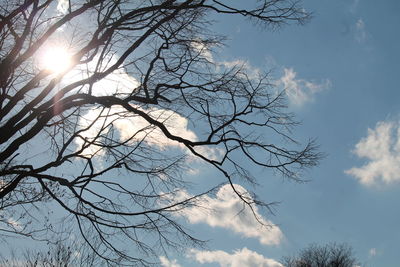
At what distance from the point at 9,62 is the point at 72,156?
5.83ft

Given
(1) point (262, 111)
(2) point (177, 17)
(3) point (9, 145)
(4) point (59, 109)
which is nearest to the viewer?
(3) point (9, 145)

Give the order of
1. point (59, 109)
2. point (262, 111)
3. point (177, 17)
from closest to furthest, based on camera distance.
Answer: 1. point (59, 109)
2. point (262, 111)
3. point (177, 17)

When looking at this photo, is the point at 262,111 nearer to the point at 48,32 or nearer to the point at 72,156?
the point at 72,156

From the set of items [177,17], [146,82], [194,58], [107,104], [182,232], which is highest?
[177,17]

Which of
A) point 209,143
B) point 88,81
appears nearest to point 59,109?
point 88,81

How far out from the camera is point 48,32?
657 centimetres

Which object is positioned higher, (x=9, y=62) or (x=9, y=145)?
(x=9, y=62)

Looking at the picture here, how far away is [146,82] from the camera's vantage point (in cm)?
664

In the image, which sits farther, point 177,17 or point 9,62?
point 177,17

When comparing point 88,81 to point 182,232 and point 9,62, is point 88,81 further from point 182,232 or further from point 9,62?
point 182,232

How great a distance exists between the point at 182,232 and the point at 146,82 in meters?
2.53

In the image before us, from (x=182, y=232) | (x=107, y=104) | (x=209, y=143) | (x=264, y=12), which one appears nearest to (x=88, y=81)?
(x=107, y=104)

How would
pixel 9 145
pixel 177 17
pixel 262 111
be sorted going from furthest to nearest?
pixel 177 17 → pixel 262 111 → pixel 9 145

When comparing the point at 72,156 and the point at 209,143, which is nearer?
the point at 209,143
